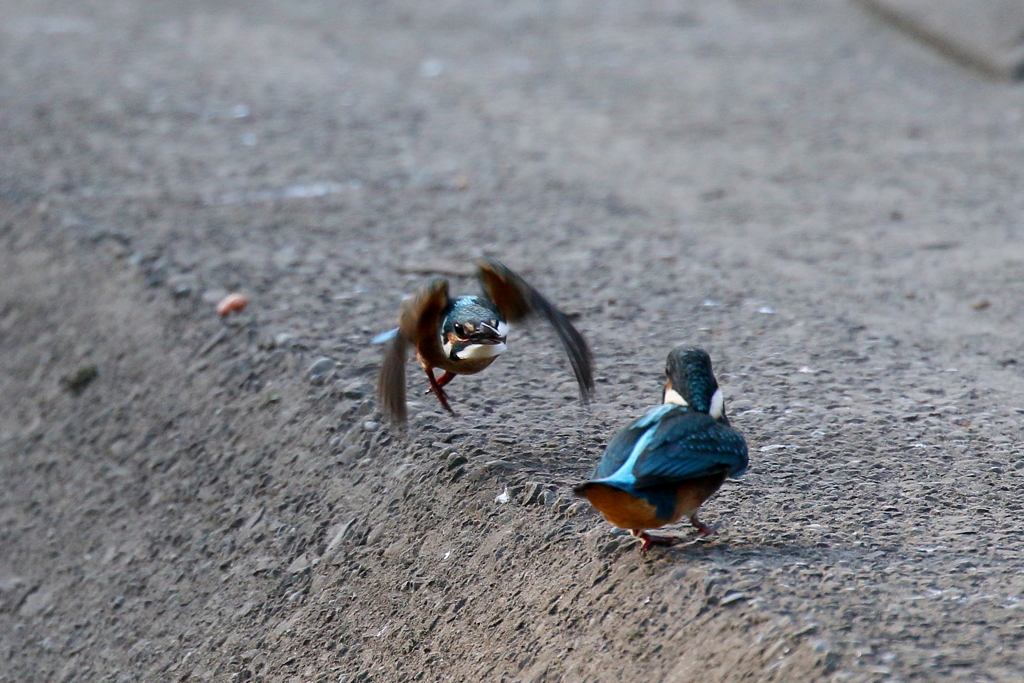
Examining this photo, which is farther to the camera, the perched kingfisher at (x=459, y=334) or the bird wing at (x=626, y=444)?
the perched kingfisher at (x=459, y=334)

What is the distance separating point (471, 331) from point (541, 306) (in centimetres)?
24

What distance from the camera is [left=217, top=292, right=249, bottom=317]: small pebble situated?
464 centimetres

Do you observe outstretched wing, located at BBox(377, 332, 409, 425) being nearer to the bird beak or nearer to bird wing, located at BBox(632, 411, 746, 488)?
the bird beak

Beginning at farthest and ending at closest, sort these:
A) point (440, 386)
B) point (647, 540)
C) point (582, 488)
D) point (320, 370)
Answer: point (320, 370) → point (440, 386) → point (647, 540) → point (582, 488)

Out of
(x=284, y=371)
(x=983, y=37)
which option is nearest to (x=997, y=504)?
(x=284, y=371)

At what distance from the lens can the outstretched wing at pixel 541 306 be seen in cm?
336

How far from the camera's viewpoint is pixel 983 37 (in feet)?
28.2

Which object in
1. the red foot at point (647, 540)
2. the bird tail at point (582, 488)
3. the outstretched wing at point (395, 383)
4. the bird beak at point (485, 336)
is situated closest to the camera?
the bird tail at point (582, 488)

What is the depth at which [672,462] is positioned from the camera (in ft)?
8.43

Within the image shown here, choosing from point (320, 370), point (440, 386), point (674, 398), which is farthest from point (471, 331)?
point (320, 370)

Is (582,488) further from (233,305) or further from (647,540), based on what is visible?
(233,305)

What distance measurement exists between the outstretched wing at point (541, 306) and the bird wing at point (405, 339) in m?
0.16

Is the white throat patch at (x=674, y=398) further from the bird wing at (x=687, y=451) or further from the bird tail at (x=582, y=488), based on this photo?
the bird tail at (x=582, y=488)

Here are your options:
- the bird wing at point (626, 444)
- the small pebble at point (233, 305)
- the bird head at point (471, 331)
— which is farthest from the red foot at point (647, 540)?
the small pebble at point (233, 305)
